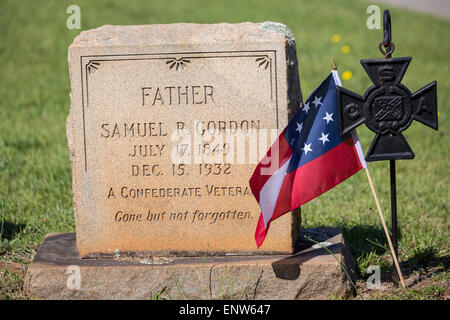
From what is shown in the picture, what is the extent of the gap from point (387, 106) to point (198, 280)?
1.61 metres

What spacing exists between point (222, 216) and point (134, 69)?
44.7 inches

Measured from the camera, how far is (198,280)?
3824mm

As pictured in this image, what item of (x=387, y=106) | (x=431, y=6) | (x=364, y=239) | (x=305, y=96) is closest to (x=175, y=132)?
(x=387, y=106)

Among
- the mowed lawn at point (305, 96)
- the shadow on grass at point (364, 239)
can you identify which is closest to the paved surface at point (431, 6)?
the mowed lawn at point (305, 96)

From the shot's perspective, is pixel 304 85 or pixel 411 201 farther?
pixel 304 85

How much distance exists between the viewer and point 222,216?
4.00 meters

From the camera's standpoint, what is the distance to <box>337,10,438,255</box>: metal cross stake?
Result: 11.9 feet

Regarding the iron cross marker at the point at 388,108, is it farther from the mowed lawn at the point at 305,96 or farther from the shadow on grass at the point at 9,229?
the shadow on grass at the point at 9,229

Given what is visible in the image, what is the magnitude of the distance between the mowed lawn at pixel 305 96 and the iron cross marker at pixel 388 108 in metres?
0.80

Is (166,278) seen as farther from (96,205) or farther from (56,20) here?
(56,20)

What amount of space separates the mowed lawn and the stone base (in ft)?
0.93

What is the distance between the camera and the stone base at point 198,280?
379 centimetres

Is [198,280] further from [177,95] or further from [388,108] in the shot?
[388,108]
